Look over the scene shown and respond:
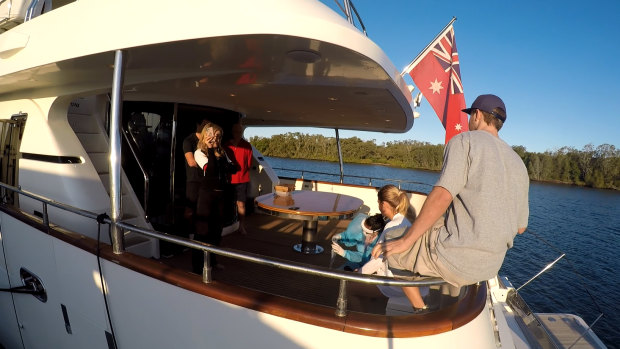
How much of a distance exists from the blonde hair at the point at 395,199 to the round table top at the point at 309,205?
3.24ft

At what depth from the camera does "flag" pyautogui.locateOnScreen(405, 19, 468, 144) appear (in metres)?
5.41

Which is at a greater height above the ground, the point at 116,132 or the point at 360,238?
the point at 116,132

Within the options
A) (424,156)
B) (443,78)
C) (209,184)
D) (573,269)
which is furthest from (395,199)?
(424,156)

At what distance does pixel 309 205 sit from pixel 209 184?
1297 millimetres

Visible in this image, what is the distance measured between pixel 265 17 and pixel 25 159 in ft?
10.9

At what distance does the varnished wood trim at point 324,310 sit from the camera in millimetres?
1606

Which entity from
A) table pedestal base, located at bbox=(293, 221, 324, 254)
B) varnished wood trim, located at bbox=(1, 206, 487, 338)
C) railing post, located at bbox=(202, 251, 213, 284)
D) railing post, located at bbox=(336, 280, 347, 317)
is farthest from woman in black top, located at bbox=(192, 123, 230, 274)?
railing post, located at bbox=(336, 280, 347, 317)

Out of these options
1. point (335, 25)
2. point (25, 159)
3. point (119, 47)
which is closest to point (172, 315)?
point (119, 47)

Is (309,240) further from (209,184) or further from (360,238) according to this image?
(209,184)

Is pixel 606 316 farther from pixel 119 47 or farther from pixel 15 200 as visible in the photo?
pixel 15 200

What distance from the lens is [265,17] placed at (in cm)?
152

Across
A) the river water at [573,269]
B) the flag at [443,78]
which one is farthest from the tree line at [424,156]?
the flag at [443,78]

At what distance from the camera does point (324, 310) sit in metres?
1.69

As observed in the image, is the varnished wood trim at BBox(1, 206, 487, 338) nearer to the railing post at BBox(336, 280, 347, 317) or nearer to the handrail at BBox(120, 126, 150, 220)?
the railing post at BBox(336, 280, 347, 317)
